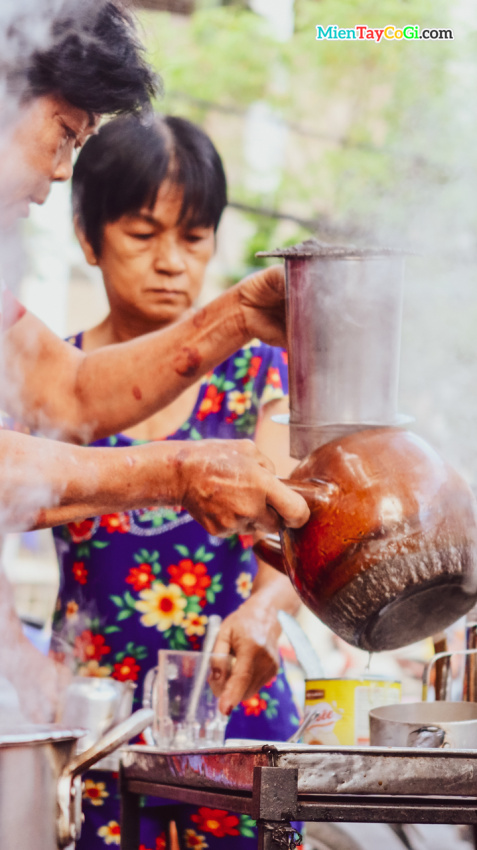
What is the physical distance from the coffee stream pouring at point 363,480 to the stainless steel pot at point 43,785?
361 millimetres

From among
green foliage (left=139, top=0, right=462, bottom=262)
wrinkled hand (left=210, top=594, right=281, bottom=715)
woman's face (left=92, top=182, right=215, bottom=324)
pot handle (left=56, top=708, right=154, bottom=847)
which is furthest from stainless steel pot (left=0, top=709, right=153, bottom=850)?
green foliage (left=139, top=0, right=462, bottom=262)

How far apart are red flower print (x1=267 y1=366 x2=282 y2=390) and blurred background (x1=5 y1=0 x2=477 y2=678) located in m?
1.92

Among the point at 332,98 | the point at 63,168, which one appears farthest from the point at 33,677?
the point at 332,98

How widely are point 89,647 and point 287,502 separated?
0.82 metres

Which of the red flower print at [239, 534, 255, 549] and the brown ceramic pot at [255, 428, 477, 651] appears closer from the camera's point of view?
the brown ceramic pot at [255, 428, 477, 651]

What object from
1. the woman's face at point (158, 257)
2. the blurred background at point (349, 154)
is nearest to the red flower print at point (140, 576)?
the woman's face at point (158, 257)

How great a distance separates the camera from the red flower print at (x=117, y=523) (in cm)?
190

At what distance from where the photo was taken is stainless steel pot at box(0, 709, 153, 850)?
1120mm

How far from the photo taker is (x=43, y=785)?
1.16m

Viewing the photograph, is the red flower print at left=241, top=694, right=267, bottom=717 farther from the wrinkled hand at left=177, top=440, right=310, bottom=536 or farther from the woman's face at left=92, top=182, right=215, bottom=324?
the woman's face at left=92, top=182, right=215, bottom=324

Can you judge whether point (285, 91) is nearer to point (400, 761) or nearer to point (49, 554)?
point (49, 554)

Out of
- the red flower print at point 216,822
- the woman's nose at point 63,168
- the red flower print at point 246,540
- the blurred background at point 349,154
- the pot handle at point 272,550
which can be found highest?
the blurred background at point 349,154

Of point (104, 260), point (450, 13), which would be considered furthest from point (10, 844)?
point (450, 13)

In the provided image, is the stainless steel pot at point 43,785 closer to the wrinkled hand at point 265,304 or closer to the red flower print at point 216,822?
the red flower print at point 216,822
